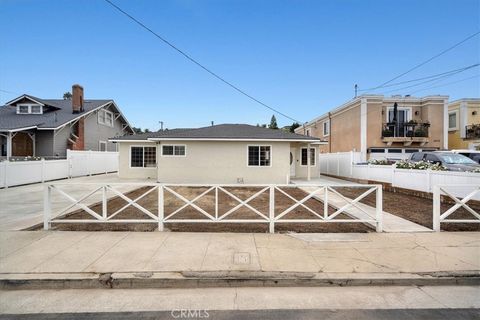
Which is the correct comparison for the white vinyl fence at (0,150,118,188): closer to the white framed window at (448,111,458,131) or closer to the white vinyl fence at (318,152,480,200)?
the white vinyl fence at (318,152,480,200)

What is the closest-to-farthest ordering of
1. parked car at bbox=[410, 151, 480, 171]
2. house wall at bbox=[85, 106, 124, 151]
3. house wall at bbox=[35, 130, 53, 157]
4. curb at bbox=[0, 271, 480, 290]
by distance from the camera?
1. curb at bbox=[0, 271, 480, 290]
2. parked car at bbox=[410, 151, 480, 171]
3. house wall at bbox=[35, 130, 53, 157]
4. house wall at bbox=[85, 106, 124, 151]

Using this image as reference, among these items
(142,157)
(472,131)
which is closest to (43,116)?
(142,157)

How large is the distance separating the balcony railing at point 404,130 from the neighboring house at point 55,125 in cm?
2613

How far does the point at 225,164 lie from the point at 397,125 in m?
16.0

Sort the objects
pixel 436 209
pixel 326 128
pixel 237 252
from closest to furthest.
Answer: pixel 237 252 → pixel 436 209 → pixel 326 128

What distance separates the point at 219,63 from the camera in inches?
627

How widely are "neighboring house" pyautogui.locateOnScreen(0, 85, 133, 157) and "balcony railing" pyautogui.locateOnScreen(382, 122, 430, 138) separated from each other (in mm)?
26128

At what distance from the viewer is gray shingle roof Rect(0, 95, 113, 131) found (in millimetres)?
21384

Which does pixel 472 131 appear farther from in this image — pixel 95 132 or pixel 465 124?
pixel 95 132

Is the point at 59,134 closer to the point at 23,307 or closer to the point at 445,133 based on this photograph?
the point at 23,307

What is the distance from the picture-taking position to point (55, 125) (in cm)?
2138

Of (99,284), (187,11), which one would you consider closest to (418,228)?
(99,284)

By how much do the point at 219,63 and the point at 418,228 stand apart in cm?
1298

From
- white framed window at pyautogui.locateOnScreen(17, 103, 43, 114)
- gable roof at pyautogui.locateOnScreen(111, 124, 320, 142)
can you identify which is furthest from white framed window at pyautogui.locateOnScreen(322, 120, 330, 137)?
white framed window at pyautogui.locateOnScreen(17, 103, 43, 114)
